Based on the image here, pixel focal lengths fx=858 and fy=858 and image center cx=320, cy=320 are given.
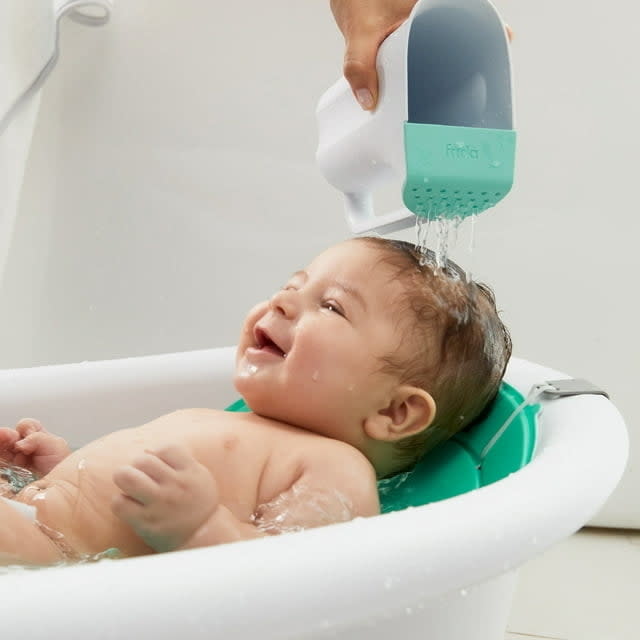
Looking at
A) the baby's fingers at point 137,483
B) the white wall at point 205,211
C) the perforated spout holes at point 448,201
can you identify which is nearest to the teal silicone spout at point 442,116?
the perforated spout holes at point 448,201

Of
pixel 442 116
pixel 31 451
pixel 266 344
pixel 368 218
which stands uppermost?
pixel 442 116

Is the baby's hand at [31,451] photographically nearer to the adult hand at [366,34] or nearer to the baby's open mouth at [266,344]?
the baby's open mouth at [266,344]

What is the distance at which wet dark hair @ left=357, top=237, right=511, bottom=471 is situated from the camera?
84 centimetres

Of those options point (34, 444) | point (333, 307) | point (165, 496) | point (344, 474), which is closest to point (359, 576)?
point (165, 496)

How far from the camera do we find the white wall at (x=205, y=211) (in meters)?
1.43

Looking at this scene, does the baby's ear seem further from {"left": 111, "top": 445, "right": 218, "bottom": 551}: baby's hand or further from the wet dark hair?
{"left": 111, "top": 445, "right": 218, "bottom": 551}: baby's hand

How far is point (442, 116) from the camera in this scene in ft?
2.92

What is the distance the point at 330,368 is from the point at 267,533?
175mm

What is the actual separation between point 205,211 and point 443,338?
74 cm

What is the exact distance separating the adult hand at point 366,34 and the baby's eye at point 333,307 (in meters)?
0.21

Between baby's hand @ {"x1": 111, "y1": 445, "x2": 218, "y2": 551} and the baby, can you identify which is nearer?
baby's hand @ {"x1": 111, "y1": 445, "x2": 218, "y2": 551}

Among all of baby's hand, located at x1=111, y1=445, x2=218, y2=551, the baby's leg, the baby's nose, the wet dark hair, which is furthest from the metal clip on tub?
the baby's leg

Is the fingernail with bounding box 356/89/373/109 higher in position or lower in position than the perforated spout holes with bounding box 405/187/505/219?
higher

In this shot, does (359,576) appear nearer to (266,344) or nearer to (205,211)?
(266,344)
